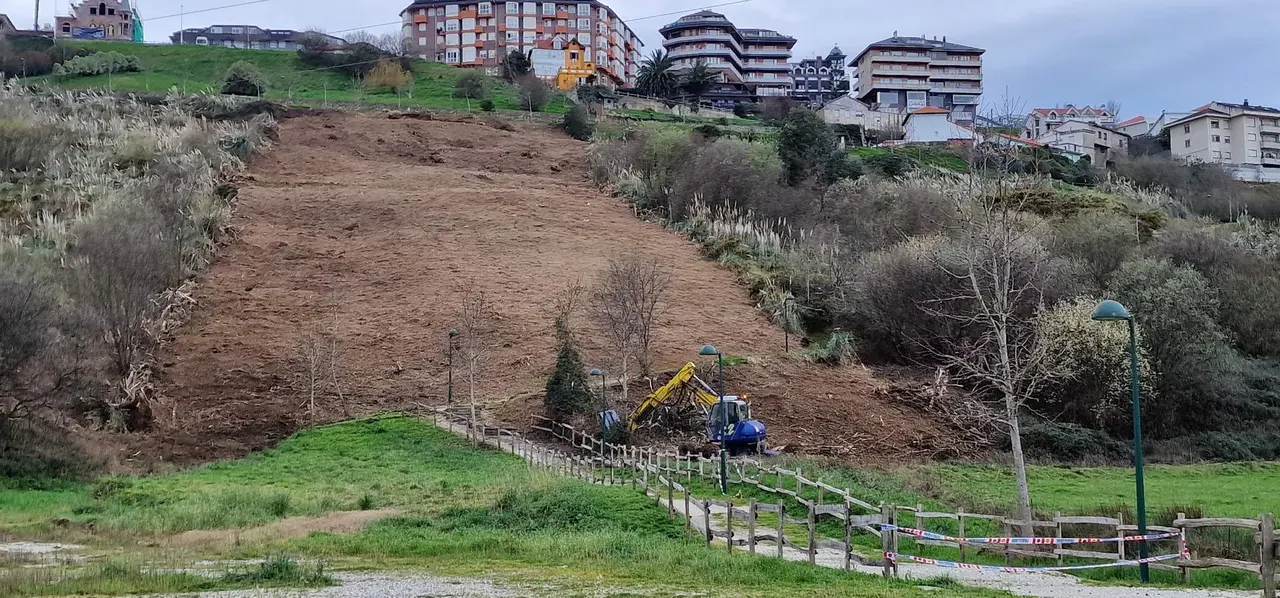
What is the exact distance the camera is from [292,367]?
41812 mm

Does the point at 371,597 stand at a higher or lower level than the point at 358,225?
lower

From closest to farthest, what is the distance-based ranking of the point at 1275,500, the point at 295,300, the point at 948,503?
1. the point at 948,503
2. the point at 1275,500
3. the point at 295,300

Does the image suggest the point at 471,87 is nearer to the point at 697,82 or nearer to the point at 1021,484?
the point at 697,82

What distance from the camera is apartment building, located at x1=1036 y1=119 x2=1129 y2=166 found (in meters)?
109

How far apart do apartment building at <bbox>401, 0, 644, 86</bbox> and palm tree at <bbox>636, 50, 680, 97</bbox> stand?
1944 centimetres

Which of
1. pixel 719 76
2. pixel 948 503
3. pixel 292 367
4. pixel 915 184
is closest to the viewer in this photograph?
pixel 948 503

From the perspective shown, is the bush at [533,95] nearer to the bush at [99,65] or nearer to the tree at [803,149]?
the tree at [803,149]

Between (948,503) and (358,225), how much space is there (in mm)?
41655

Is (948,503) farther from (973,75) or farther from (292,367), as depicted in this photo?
(973,75)

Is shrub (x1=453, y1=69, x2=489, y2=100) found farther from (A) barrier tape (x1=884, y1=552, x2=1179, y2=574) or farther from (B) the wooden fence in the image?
(A) barrier tape (x1=884, y1=552, x2=1179, y2=574)

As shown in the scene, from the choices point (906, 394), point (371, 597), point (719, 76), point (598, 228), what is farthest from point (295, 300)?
point (719, 76)

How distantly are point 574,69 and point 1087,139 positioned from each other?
55.1m

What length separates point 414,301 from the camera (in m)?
47.4

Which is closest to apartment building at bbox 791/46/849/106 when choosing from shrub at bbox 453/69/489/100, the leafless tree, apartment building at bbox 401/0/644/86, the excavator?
apartment building at bbox 401/0/644/86
